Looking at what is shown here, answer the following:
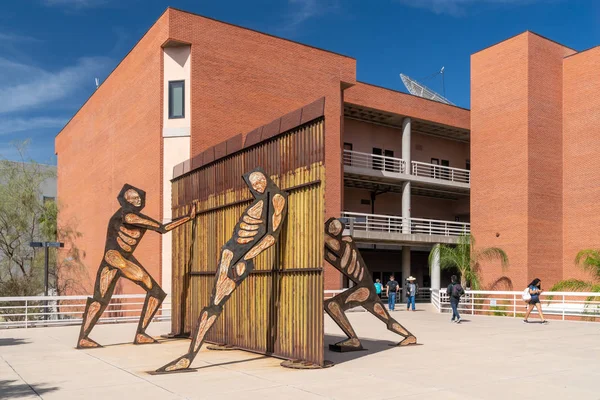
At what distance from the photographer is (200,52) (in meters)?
25.4

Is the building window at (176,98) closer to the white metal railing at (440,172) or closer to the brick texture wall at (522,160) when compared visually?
the brick texture wall at (522,160)

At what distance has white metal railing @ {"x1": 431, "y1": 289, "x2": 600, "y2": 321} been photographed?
69.9 feet

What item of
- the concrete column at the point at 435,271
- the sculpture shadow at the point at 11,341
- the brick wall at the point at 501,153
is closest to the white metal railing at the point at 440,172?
the concrete column at the point at 435,271

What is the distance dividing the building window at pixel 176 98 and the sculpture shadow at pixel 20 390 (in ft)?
56.6

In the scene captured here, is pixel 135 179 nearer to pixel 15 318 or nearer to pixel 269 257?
pixel 15 318

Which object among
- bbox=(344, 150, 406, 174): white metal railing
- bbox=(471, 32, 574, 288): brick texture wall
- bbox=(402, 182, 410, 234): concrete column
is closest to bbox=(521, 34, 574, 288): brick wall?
bbox=(471, 32, 574, 288): brick texture wall

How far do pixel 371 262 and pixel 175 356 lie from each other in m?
28.4

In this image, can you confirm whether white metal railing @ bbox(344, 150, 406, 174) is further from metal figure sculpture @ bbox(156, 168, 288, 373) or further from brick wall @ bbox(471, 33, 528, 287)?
metal figure sculpture @ bbox(156, 168, 288, 373)

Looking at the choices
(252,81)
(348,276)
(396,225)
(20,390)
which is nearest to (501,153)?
(396,225)

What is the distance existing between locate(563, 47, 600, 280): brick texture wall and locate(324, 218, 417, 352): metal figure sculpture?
17830 millimetres

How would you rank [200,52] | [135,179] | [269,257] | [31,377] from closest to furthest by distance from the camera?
[31,377], [269,257], [200,52], [135,179]

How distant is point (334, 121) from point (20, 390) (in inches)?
865

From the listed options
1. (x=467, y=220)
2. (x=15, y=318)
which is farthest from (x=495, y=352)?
(x=467, y=220)

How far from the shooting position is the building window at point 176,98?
2548cm
